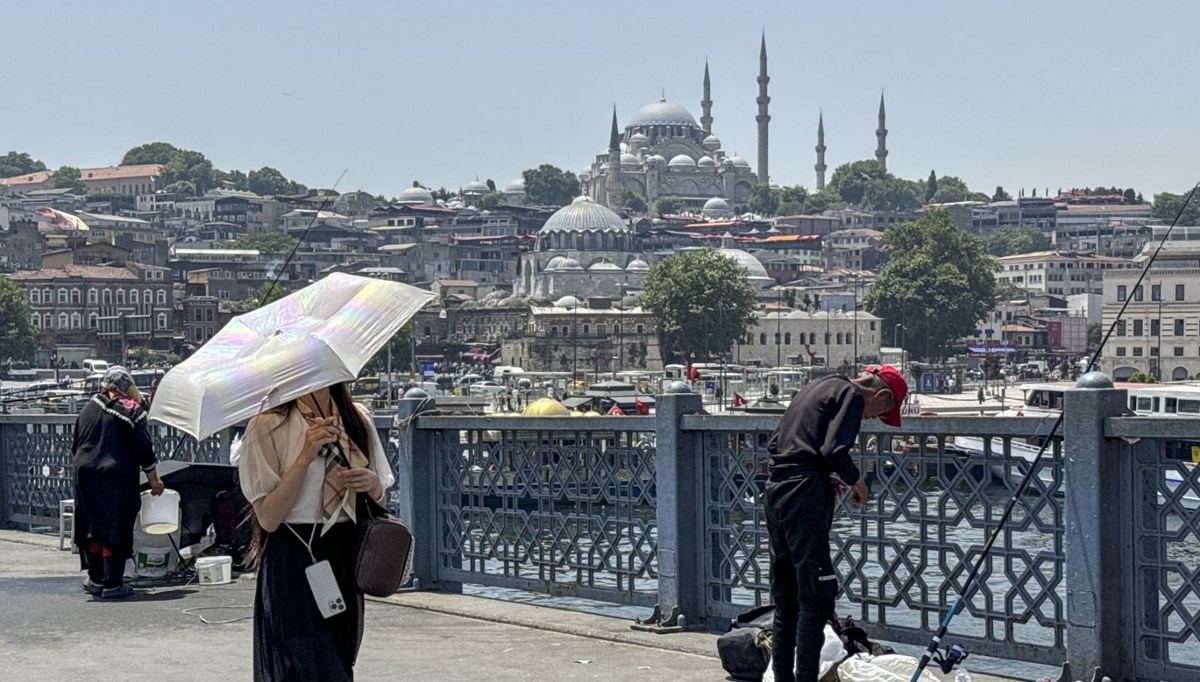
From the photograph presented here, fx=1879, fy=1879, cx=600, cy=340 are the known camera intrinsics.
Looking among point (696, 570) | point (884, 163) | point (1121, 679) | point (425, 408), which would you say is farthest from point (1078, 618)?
point (884, 163)

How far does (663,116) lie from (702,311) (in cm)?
8085

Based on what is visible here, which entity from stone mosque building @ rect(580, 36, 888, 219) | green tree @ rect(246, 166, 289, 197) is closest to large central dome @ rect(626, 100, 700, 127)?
stone mosque building @ rect(580, 36, 888, 219)

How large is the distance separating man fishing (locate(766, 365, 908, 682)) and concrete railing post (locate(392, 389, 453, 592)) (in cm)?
282

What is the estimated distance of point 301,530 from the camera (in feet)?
13.5

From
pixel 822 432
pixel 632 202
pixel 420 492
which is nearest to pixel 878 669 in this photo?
pixel 822 432

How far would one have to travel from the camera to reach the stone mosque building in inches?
6698

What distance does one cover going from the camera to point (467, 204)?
175625 mm

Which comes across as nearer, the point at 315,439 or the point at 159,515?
the point at 315,439

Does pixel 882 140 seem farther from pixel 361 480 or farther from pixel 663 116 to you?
pixel 361 480

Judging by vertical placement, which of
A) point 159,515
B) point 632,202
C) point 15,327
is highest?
point 632,202

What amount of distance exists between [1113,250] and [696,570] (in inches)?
5507

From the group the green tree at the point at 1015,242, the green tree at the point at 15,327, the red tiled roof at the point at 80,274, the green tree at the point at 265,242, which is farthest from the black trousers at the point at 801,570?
the green tree at the point at 1015,242

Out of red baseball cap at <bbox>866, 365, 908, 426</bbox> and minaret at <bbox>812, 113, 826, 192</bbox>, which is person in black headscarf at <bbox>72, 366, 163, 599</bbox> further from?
minaret at <bbox>812, 113, 826, 192</bbox>

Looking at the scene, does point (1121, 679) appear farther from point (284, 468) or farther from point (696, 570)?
point (284, 468)
